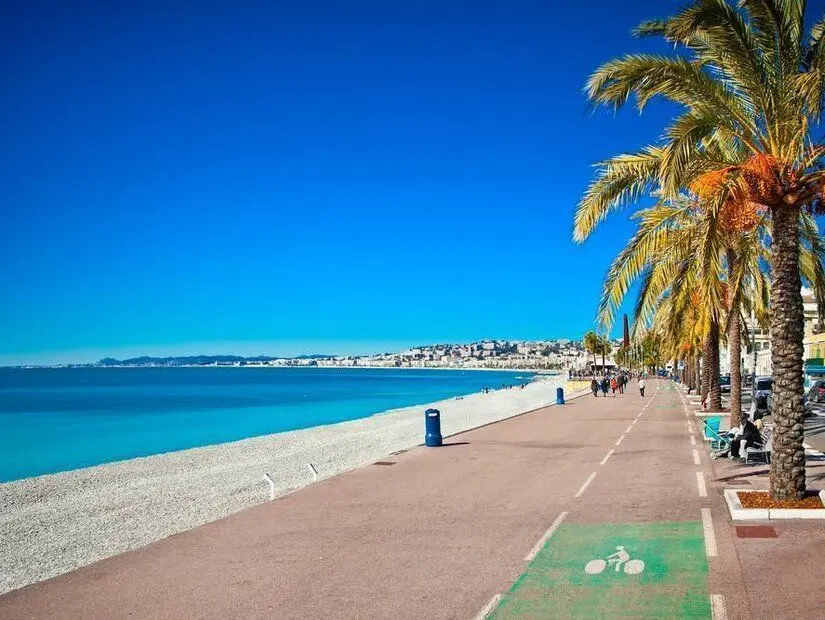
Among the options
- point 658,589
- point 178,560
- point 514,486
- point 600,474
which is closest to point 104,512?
point 178,560

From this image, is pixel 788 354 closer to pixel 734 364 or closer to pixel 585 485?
pixel 585 485

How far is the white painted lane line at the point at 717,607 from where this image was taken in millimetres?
6605

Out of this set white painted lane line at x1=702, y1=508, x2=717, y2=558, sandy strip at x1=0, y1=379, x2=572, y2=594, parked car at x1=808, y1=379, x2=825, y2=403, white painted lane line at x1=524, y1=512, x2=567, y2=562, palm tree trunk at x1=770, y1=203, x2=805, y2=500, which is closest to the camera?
white painted lane line at x1=702, y1=508, x2=717, y2=558

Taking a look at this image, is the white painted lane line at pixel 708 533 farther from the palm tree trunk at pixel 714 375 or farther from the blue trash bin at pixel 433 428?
the palm tree trunk at pixel 714 375

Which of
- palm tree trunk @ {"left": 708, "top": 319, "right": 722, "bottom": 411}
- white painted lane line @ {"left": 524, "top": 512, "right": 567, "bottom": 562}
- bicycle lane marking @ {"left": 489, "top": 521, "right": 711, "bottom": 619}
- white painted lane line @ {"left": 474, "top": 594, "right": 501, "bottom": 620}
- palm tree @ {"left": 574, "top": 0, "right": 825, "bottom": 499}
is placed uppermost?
palm tree @ {"left": 574, "top": 0, "right": 825, "bottom": 499}

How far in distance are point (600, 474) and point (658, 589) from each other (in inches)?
317

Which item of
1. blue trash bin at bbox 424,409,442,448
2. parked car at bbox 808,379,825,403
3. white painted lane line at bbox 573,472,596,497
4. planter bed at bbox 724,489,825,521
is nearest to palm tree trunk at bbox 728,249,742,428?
blue trash bin at bbox 424,409,442,448

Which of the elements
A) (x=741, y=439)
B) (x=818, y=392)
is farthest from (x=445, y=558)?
(x=818, y=392)

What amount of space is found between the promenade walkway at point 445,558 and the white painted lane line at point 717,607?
0.02 m

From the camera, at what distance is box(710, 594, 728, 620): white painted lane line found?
6605mm

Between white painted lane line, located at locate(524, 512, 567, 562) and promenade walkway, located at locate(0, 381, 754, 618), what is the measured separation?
27 millimetres

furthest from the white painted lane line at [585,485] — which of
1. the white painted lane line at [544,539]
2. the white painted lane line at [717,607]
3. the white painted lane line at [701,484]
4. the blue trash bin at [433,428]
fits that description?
the blue trash bin at [433,428]

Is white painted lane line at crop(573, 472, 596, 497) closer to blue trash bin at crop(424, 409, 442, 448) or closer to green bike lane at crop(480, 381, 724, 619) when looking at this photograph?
green bike lane at crop(480, 381, 724, 619)

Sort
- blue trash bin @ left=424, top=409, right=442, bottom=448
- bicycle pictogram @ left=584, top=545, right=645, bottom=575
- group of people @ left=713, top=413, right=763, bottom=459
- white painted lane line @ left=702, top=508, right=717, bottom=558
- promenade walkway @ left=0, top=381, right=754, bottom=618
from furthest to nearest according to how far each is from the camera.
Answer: blue trash bin @ left=424, top=409, right=442, bottom=448, group of people @ left=713, top=413, right=763, bottom=459, white painted lane line @ left=702, top=508, right=717, bottom=558, bicycle pictogram @ left=584, top=545, right=645, bottom=575, promenade walkway @ left=0, top=381, right=754, bottom=618
